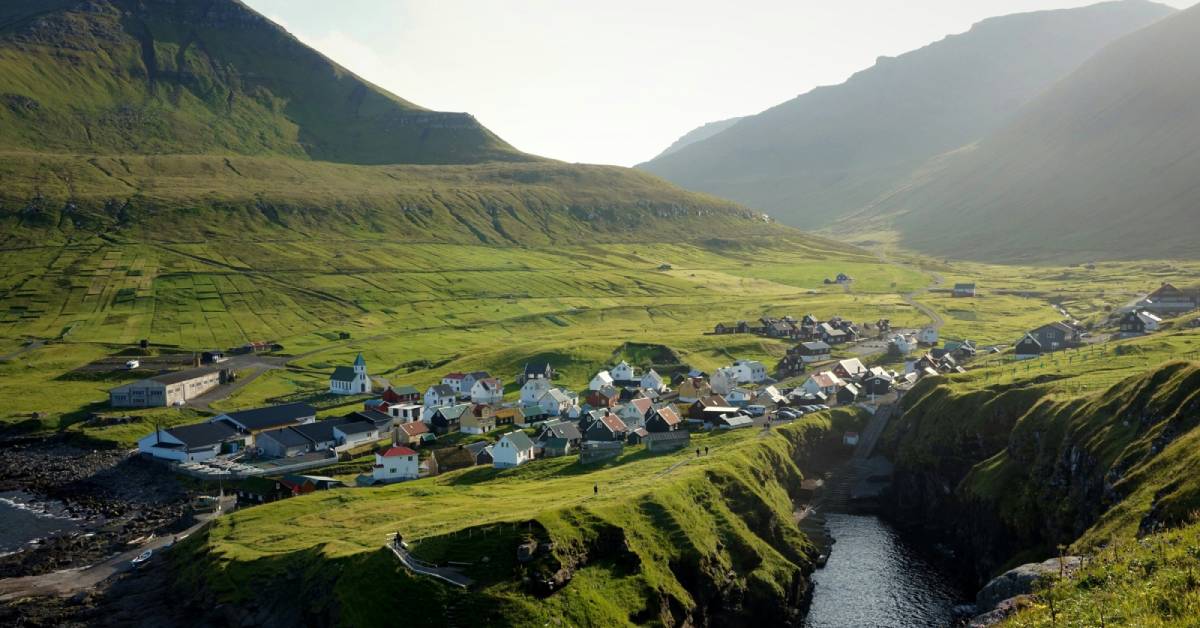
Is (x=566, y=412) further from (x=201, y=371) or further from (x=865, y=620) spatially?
(x=201, y=371)

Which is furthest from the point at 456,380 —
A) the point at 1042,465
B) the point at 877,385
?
the point at 1042,465

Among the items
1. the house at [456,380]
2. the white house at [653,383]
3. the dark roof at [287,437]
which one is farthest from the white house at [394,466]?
the white house at [653,383]

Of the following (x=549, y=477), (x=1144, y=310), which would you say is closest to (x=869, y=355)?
(x=1144, y=310)

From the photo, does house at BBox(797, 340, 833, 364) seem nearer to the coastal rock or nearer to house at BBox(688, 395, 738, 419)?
house at BBox(688, 395, 738, 419)

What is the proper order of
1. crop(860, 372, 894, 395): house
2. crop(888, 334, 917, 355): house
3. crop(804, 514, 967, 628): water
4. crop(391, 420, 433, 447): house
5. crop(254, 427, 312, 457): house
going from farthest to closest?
crop(888, 334, 917, 355): house → crop(860, 372, 894, 395): house → crop(391, 420, 433, 447): house → crop(254, 427, 312, 457): house → crop(804, 514, 967, 628): water

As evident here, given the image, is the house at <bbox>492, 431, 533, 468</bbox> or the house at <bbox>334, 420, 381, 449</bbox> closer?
the house at <bbox>492, 431, 533, 468</bbox>

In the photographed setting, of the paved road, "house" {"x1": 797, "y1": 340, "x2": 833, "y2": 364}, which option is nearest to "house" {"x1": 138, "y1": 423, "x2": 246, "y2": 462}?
the paved road

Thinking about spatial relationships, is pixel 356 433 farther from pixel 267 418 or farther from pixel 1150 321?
pixel 1150 321
